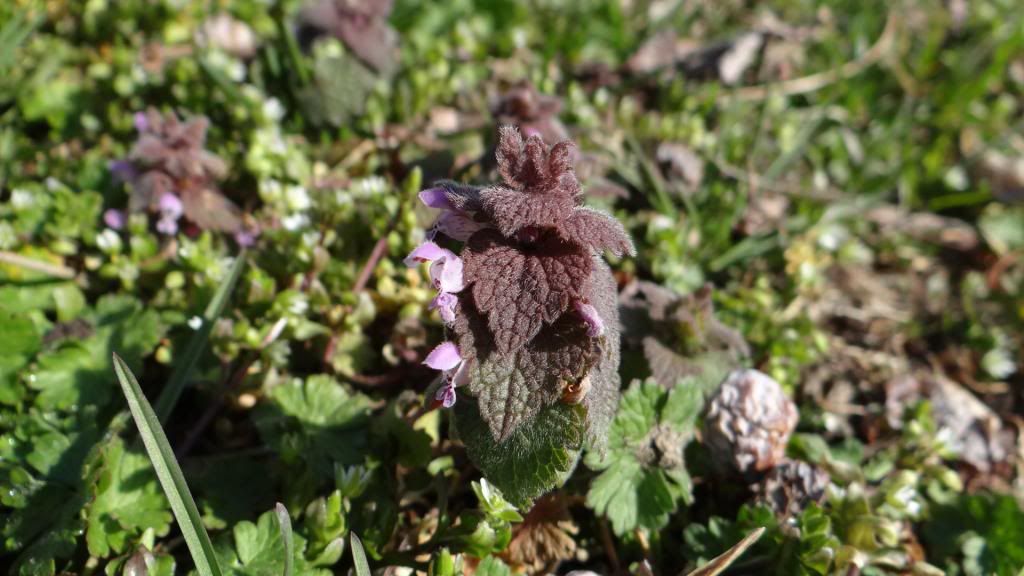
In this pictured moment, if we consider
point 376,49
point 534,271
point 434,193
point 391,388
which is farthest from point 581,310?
point 376,49

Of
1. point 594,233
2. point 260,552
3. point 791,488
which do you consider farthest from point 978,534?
point 260,552

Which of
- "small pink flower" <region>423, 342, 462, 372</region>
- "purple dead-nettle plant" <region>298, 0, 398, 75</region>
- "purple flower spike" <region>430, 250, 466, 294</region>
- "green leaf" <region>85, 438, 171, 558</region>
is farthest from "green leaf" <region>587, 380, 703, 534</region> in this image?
"purple dead-nettle plant" <region>298, 0, 398, 75</region>

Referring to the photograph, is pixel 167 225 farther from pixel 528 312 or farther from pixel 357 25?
pixel 528 312

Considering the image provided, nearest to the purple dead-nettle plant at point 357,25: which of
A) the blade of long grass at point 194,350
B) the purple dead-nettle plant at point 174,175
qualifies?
the purple dead-nettle plant at point 174,175

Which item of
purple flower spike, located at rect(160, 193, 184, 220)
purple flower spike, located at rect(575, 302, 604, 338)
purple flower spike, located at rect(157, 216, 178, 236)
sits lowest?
purple flower spike, located at rect(157, 216, 178, 236)

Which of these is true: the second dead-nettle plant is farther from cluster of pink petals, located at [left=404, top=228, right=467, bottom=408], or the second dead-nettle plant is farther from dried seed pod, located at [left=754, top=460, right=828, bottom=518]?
dried seed pod, located at [left=754, top=460, right=828, bottom=518]

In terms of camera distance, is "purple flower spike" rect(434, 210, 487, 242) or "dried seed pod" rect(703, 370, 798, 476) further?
"dried seed pod" rect(703, 370, 798, 476)

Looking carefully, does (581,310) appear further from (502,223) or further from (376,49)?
(376,49)
